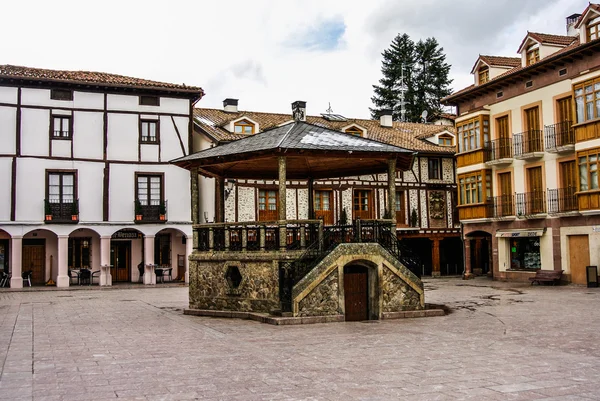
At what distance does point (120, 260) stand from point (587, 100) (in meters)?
24.7

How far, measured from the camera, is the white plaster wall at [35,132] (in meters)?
32.0

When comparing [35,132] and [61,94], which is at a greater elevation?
[61,94]

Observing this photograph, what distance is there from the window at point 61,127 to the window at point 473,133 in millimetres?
20625

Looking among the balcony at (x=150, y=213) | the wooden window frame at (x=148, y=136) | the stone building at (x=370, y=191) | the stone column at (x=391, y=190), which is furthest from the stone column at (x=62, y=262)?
the stone column at (x=391, y=190)

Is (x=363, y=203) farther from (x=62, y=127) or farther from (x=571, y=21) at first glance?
(x=62, y=127)

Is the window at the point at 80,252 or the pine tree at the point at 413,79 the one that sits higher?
the pine tree at the point at 413,79

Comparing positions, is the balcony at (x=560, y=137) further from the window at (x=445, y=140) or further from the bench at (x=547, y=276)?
the window at (x=445, y=140)

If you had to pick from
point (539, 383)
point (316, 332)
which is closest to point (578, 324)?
point (316, 332)

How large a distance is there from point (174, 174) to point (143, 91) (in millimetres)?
4709

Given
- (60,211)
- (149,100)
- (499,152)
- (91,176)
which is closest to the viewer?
(499,152)

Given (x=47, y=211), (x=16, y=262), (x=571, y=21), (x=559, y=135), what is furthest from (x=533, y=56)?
(x=16, y=262)

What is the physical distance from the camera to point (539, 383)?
8.48m

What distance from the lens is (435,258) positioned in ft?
133

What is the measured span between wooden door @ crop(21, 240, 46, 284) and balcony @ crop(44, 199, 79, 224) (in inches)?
98.9
